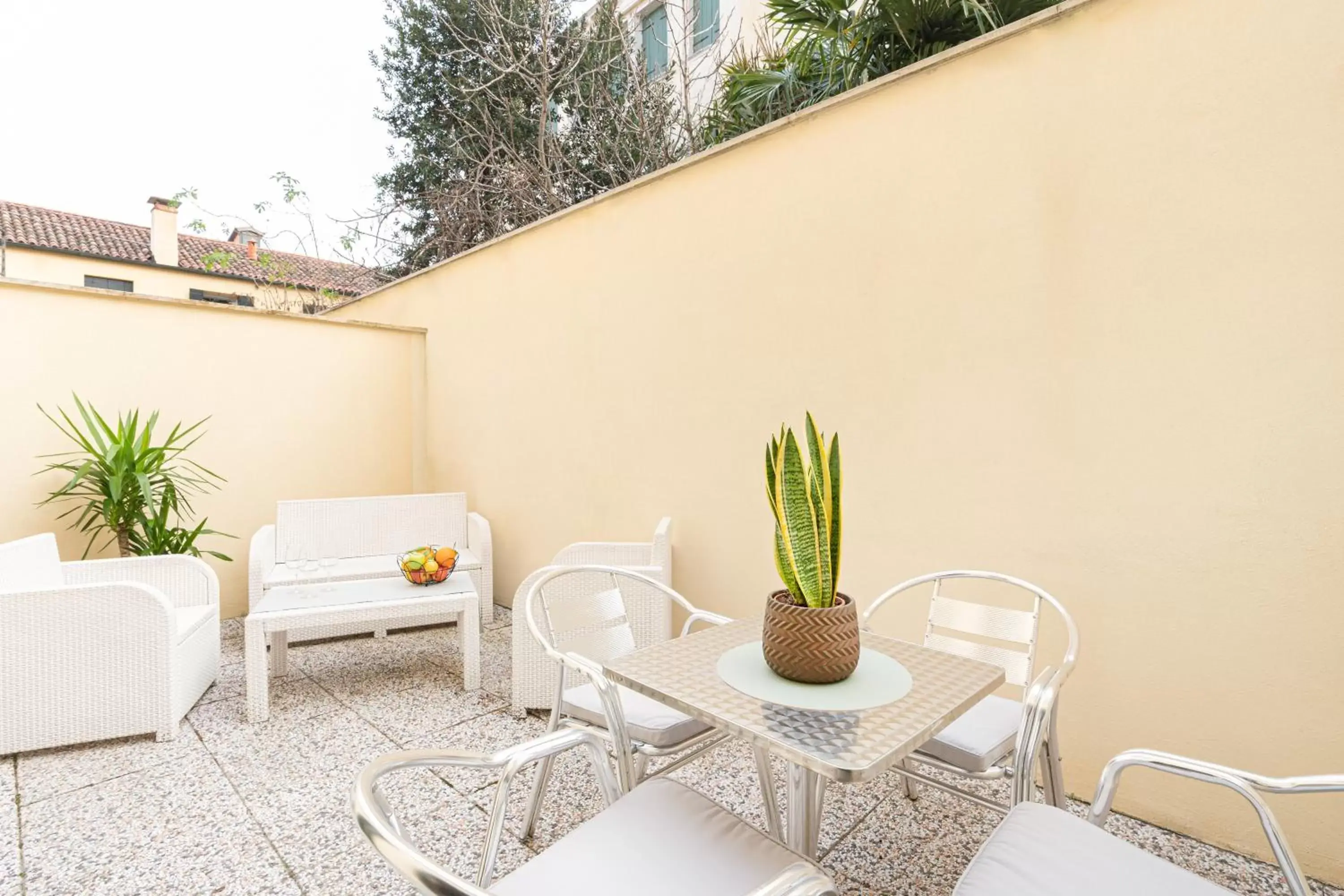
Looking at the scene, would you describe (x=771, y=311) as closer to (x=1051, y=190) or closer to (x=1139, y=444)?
(x=1051, y=190)

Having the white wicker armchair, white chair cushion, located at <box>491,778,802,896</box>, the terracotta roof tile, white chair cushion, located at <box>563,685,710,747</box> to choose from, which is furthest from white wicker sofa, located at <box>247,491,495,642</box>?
the terracotta roof tile

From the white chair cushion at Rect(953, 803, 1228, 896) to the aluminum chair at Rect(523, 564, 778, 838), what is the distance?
2.03 ft

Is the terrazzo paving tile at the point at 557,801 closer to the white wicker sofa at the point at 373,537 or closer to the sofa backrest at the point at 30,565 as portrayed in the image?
the white wicker sofa at the point at 373,537

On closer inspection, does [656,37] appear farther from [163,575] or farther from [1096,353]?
[163,575]

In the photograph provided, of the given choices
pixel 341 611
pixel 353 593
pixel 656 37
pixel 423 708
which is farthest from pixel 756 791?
pixel 656 37

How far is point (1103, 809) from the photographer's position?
1231 mm

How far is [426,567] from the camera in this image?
3.08m

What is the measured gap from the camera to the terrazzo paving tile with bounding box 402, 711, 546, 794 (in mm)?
2357

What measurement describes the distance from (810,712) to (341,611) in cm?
238

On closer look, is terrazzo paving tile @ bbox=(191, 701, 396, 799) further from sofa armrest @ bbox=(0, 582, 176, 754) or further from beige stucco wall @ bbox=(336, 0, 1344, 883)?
beige stucco wall @ bbox=(336, 0, 1344, 883)

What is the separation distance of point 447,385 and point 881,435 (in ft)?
11.9

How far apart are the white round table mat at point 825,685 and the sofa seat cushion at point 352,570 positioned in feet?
8.34

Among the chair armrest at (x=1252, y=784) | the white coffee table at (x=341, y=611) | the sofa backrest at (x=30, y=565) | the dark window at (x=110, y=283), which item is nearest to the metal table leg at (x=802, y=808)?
the chair armrest at (x=1252, y=784)

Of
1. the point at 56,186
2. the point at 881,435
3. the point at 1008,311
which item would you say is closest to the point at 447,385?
the point at 881,435
